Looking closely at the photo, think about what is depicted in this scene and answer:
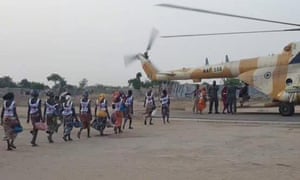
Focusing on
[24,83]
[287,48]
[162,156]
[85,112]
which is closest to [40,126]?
[85,112]

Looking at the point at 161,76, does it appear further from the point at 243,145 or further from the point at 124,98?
the point at 243,145

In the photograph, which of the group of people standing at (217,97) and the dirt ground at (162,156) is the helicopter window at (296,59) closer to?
the group of people standing at (217,97)

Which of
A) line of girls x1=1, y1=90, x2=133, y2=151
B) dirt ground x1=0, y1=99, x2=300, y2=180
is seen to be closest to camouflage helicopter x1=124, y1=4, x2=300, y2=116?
dirt ground x1=0, y1=99, x2=300, y2=180

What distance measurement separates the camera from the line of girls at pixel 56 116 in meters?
15.1

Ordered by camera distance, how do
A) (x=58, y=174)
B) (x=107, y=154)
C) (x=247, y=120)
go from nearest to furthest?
(x=58, y=174) < (x=107, y=154) < (x=247, y=120)

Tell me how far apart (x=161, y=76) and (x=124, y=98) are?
47.5ft

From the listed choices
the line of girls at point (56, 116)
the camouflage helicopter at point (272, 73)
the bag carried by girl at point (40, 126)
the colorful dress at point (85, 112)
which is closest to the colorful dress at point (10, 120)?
the line of girls at point (56, 116)

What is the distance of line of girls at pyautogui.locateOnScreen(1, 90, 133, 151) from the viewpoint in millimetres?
15055

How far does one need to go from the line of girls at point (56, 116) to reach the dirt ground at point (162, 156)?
19.3 inches

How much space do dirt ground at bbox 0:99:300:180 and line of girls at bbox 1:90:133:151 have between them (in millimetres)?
490

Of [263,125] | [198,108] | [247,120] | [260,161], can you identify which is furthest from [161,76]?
[260,161]

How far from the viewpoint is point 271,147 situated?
14695 millimetres

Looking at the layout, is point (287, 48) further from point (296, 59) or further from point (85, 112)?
point (85, 112)

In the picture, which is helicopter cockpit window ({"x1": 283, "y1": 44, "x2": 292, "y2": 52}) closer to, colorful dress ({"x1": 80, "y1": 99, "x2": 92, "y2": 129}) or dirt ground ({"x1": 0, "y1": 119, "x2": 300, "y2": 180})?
dirt ground ({"x1": 0, "y1": 119, "x2": 300, "y2": 180})
